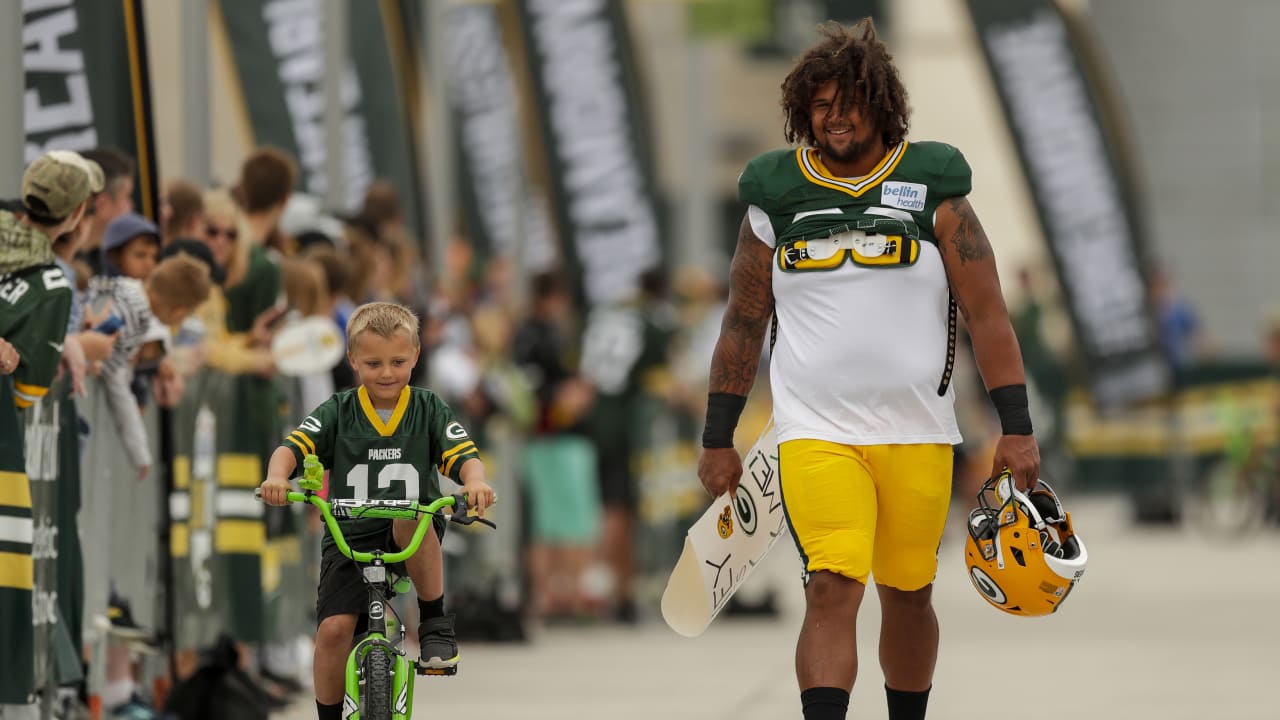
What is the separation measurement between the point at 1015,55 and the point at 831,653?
14905mm

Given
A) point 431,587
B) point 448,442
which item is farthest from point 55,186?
point 431,587

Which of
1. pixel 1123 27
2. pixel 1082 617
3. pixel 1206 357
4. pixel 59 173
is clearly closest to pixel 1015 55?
pixel 1082 617

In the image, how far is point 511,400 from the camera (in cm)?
1498

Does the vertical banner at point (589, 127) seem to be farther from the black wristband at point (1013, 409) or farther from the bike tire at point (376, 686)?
the bike tire at point (376, 686)

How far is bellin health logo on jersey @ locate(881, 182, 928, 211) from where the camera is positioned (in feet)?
22.2

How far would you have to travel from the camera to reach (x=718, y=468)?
7066mm

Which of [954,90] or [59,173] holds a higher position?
[954,90]

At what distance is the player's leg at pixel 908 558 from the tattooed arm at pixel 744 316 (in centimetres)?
51

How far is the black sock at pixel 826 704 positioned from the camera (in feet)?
21.6

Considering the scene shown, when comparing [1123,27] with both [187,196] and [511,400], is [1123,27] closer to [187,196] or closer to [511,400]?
[511,400]

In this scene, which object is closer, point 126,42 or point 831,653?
point 831,653

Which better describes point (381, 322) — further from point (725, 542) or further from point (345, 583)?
point (725, 542)

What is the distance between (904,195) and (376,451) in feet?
5.20

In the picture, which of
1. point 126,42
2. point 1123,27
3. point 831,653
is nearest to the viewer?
point 831,653
